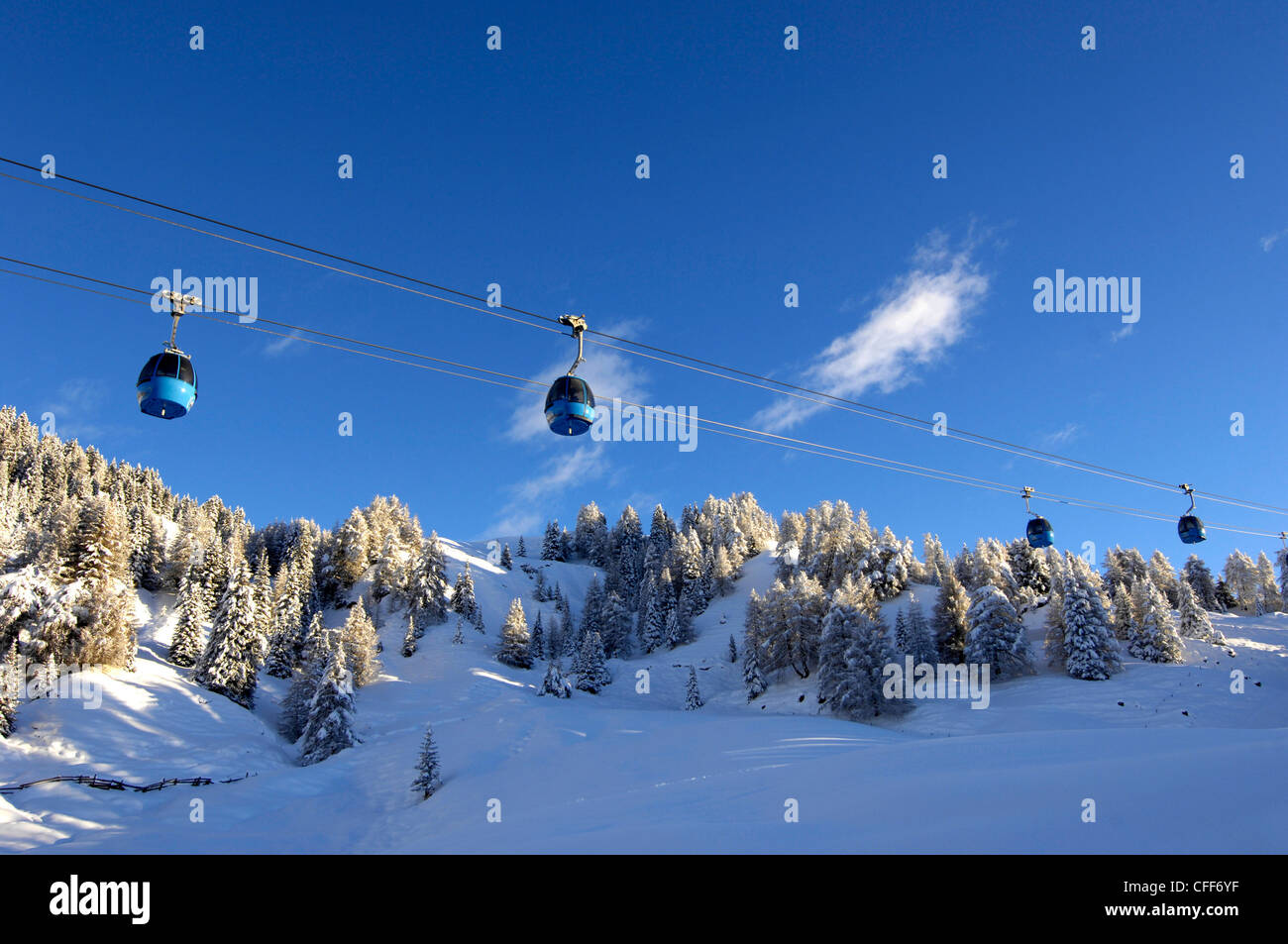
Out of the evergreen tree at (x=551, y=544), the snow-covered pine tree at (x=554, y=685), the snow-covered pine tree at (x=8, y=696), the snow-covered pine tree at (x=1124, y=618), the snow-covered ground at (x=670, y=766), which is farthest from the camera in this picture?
the evergreen tree at (x=551, y=544)

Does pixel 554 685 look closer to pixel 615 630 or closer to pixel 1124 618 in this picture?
pixel 615 630

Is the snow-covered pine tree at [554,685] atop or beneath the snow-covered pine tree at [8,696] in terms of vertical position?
beneath

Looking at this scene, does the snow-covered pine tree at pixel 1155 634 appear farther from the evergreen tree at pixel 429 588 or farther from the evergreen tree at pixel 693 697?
the evergreen tree at pixel 429 588

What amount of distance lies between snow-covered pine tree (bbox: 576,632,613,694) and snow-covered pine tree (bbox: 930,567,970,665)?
34373 mm

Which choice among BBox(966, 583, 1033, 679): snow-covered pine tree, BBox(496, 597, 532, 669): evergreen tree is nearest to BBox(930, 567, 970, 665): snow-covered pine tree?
BBox(966, 583, 1033, 679): snow-covered pine tree

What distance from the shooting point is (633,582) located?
118688 mm

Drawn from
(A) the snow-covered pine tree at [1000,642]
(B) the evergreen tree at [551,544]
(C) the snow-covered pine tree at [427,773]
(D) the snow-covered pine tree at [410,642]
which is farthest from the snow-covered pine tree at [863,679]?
(B) the evergreen tree at [551,544]

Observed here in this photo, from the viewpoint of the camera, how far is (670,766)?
91.7ft

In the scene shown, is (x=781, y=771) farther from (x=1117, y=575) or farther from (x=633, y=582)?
(x=633, y=582)

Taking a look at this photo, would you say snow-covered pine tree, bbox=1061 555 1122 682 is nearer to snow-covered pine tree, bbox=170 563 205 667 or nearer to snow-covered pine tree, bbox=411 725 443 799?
snow-covered pine tree, bbox=411 725 443 799

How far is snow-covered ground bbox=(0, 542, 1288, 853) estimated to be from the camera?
741 cm

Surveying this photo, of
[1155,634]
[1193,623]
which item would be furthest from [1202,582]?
[1155,634]

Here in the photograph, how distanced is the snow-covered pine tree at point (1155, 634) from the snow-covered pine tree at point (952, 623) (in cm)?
1299

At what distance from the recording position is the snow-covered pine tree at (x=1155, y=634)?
50062mm
